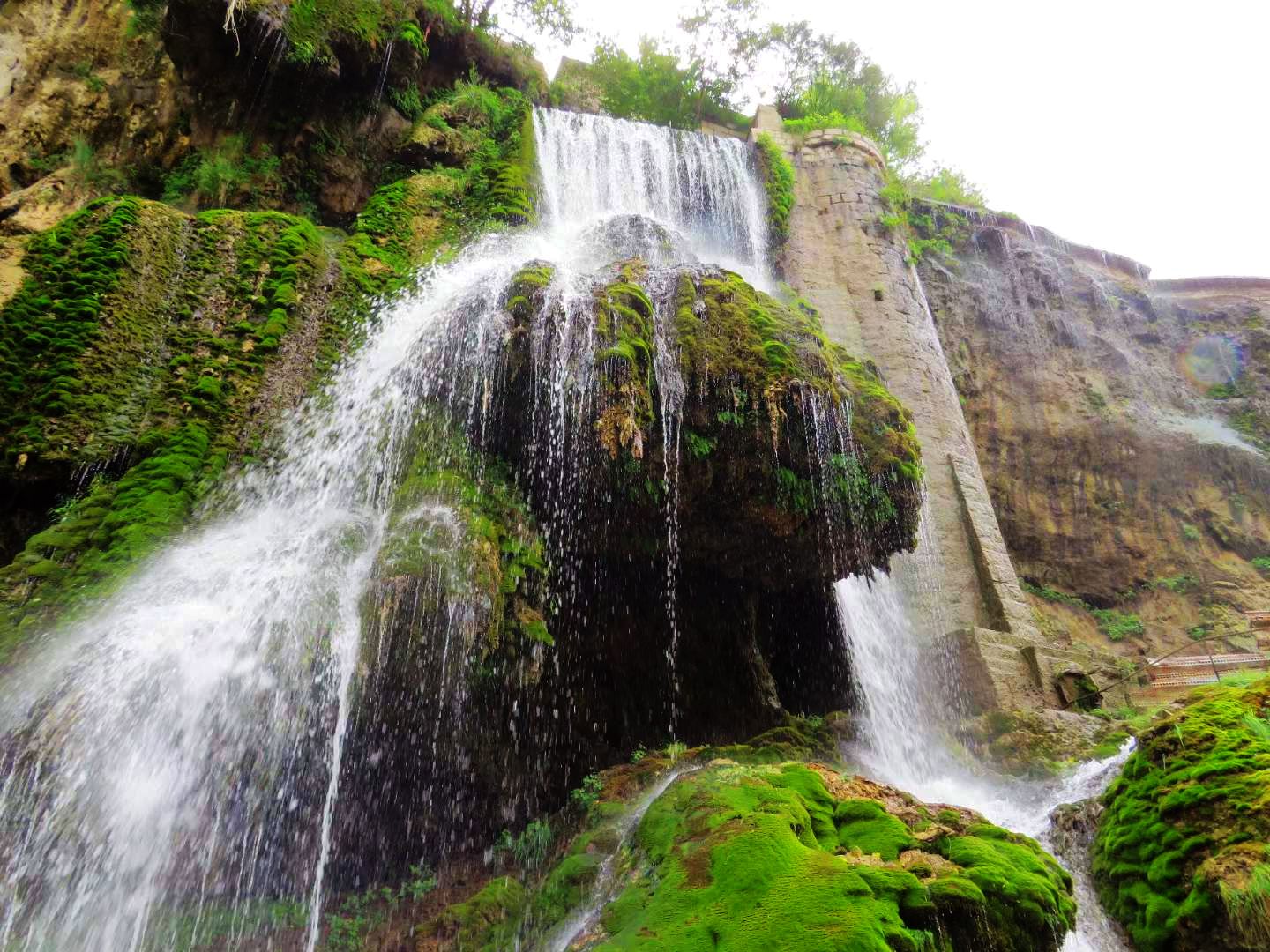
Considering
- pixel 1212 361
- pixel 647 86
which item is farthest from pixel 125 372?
pixel 1212 361

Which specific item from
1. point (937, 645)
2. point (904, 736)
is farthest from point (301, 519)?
point (937, 645)

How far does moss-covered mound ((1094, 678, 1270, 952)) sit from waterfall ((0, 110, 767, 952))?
4.30 metres

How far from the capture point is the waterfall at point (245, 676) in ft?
14.0

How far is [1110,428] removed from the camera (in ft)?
57.7

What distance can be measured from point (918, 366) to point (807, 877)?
12702 mm

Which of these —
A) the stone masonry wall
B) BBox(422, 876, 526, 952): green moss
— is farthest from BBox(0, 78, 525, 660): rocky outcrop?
the stone masonry wall

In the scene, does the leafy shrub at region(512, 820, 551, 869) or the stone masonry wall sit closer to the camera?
the leafy shrub at region(512, 820, 551, 869)

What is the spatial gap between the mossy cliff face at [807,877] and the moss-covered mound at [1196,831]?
2.12 feet

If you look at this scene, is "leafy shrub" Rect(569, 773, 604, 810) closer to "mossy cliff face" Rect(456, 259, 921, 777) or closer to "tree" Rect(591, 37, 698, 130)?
"mossy cliff face" Rect(456, 259, 921, 777)

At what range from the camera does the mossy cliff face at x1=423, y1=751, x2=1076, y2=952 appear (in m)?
3.12

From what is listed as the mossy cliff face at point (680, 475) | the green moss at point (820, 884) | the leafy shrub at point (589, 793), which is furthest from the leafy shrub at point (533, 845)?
the green moss at point (820, 884)

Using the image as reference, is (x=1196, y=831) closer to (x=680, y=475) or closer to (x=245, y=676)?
(x=680, y=475)

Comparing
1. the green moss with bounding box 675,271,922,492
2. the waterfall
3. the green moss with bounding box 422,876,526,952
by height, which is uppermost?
the green moss with bounding box 675,271,922,492

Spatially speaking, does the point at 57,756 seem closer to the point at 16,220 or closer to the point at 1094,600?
the point at 16,220
